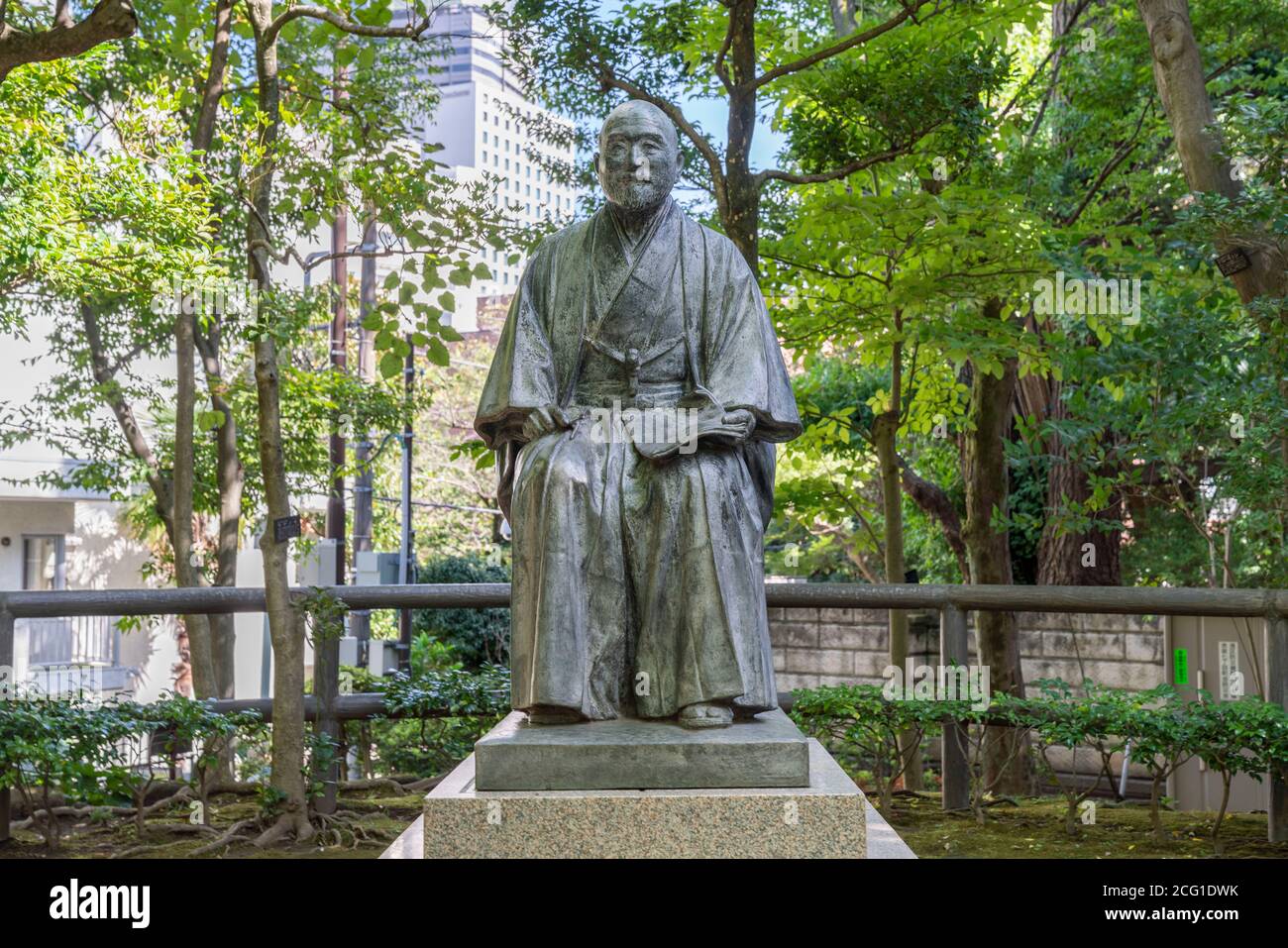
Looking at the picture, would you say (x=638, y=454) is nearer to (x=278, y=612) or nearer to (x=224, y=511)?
(x=278, y=612)

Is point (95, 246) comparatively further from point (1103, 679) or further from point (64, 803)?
point (1103, 679)

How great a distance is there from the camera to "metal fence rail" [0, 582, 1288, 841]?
5379 mm

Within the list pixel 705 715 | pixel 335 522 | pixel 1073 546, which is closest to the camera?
pixel 705 715

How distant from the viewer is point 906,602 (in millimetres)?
5902

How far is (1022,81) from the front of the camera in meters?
9.39

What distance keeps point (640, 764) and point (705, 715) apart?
268 millimetres

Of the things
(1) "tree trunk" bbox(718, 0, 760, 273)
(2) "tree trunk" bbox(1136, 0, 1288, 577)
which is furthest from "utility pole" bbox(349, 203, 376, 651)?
(2) "tree trunk" bbox(1136, 0, 1288, 577)

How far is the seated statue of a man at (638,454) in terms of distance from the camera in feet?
11.0

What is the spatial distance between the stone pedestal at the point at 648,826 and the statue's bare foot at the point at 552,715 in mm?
301

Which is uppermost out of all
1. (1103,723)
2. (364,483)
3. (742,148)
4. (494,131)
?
(494,131)

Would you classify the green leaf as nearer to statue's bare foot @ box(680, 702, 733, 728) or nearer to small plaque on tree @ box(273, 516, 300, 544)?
small plaque on tree @ box(273, 516, 300, 544)

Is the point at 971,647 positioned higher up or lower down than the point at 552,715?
lower down

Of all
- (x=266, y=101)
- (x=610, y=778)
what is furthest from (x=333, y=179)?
(x=610, y=778)

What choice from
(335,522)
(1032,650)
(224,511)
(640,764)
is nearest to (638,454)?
(640,764)
